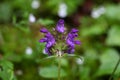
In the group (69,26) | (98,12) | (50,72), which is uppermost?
(98,12)

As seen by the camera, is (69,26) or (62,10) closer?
(62,10)

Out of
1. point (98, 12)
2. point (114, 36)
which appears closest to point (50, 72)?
point (114, 36)

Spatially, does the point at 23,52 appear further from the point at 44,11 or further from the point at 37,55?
the point at 44,11

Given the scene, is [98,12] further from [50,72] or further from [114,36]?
[50,72]


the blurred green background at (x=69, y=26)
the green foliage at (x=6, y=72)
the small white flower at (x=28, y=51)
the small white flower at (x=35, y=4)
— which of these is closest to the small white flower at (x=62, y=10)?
the blurred green background at (x=69, y=26)

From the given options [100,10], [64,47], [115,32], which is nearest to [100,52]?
[115,32]
